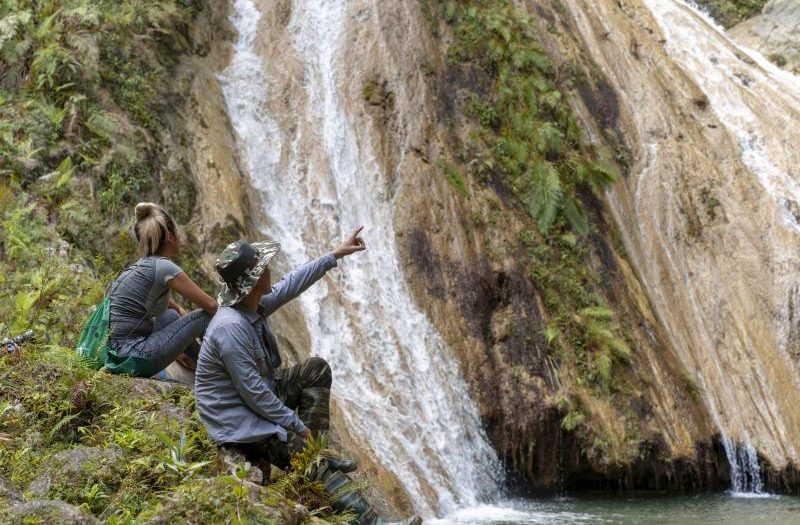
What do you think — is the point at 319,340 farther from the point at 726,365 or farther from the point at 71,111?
the point at 726,365

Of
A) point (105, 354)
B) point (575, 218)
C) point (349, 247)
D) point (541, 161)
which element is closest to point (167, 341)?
point (105, 354)

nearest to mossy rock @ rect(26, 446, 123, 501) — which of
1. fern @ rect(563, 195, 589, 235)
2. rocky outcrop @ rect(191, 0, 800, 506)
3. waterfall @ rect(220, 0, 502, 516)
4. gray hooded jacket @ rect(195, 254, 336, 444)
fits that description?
gray hooded jacket @ rect(195, 254, 336, 444)

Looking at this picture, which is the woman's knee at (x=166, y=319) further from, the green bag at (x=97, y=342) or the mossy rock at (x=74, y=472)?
the mossy rock at (x=74, y=472)

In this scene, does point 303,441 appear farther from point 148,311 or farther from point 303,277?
point 148,311

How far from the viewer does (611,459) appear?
12484mm

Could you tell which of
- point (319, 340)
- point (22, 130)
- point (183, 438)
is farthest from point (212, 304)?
point (22, 130)

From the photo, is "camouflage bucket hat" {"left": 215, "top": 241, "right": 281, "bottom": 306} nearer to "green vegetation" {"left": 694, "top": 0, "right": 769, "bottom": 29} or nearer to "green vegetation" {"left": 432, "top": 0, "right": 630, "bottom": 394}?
"green vegetation" {"left": 432, "top": 0, "right": 630, "bottom": 394}

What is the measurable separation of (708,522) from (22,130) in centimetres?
1026

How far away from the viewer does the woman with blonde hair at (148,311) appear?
7215mm

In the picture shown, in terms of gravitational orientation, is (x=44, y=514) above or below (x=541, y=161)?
below

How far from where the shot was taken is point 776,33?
23.3 metres

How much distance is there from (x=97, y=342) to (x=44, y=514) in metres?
2.56

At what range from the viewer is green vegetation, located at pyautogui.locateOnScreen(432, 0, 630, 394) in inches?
534

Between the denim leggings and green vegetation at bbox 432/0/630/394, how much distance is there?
7.20m
